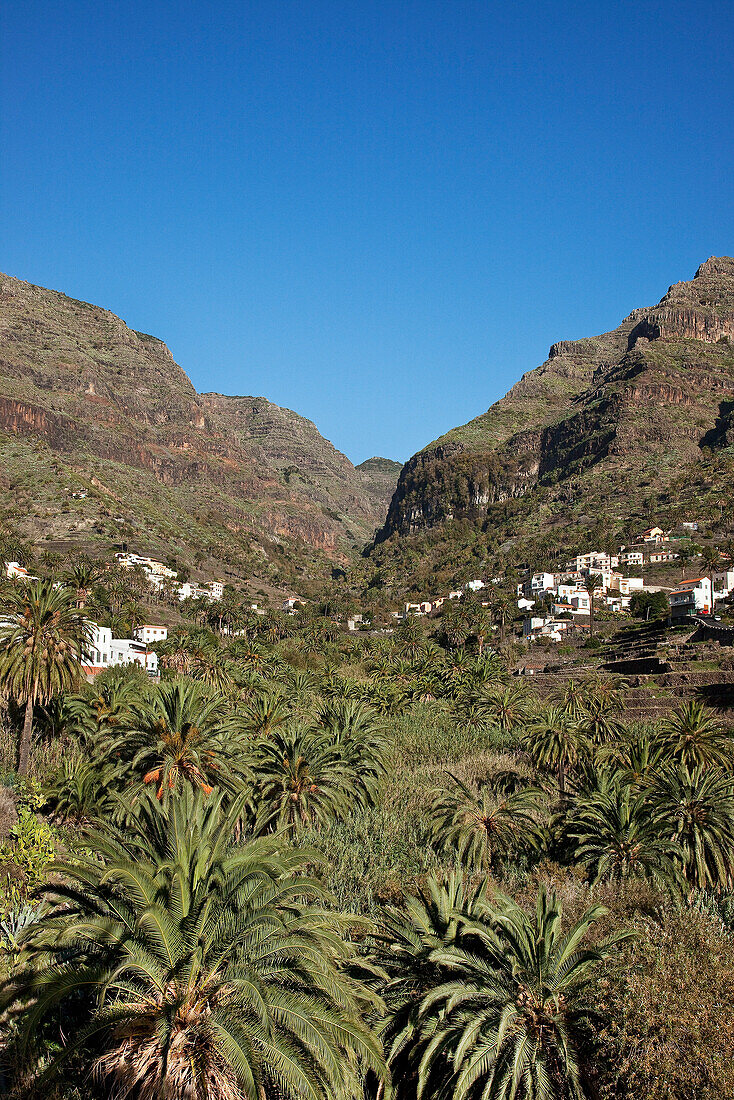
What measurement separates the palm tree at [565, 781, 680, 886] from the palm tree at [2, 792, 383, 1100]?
10.8 m

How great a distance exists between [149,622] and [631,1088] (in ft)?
262

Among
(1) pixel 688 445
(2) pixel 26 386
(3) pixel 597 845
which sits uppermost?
(2) pixel 26 386

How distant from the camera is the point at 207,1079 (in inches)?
297

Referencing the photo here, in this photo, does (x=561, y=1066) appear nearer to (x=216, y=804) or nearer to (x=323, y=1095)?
(x=323, y=1095)

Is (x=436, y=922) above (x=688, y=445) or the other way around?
the other way around

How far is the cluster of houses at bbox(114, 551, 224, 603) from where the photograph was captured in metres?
103

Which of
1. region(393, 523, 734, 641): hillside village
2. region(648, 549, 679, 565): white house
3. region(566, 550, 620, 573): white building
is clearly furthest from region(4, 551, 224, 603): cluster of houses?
region(648, 549, 679, 565): white house

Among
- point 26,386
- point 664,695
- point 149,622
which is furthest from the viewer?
point 26,386

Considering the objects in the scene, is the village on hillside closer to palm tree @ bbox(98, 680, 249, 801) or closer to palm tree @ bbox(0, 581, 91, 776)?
palm tree @ bbox(0, 581, 91, 776)

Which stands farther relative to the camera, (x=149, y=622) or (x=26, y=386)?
(x=26, y=386)

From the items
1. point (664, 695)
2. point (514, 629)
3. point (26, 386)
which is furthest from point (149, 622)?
point (26, 386)

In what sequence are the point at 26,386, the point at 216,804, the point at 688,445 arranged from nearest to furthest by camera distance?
the point at 216,804 < the point at 688,445 < the point at 26,386

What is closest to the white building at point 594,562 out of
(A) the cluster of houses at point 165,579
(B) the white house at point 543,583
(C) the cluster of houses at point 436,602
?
(B) the white house at point 543,583

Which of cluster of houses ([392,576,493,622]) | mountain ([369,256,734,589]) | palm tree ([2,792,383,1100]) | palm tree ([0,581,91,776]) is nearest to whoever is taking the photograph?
palm tree ([2,792,383,1100])
